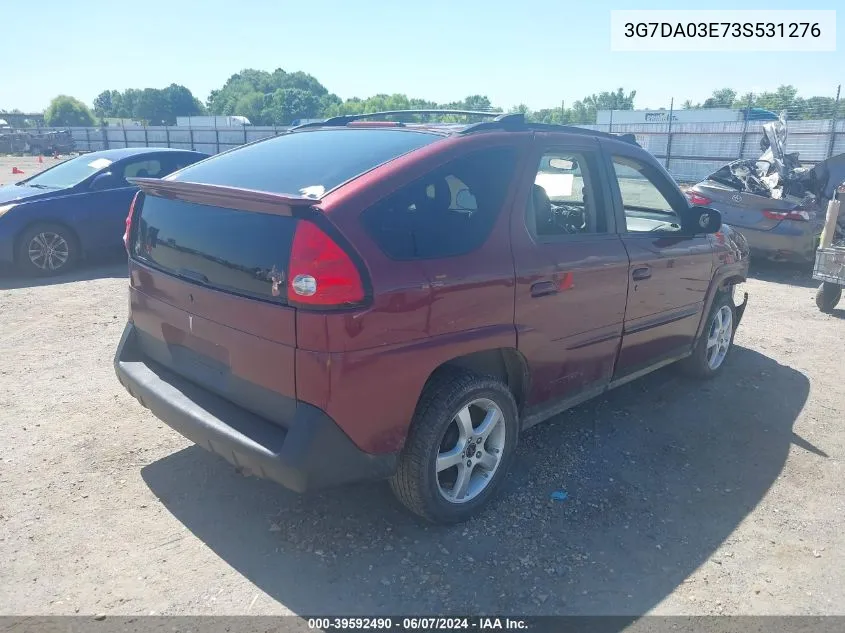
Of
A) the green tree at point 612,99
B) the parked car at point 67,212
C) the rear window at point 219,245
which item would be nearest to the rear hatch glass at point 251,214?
the rear window at point 219,245

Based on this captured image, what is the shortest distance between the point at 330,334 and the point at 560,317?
4.76 feet

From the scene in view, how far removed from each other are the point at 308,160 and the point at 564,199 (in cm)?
176

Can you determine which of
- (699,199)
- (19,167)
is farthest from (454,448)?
(19,167)

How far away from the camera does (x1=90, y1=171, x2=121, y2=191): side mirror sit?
823 centimetres

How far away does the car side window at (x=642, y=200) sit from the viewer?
4148mm

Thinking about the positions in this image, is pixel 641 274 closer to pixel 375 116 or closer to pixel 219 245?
pixel 375 116

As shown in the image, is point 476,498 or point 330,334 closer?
point 330,334

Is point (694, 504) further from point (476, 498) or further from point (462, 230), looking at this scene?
point (462, 230)

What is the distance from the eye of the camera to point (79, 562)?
2.86 metres

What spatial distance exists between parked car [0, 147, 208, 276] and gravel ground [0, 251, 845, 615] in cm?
368

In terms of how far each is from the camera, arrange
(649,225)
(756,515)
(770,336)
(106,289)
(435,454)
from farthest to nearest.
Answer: (106,289) → (770,336) → (649,225) → (756,515) → (435,454)

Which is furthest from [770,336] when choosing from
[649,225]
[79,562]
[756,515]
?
[79,562]

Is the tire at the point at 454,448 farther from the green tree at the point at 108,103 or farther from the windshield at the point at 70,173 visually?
the green tree at the point at 108,103

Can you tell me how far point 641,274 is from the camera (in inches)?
159
